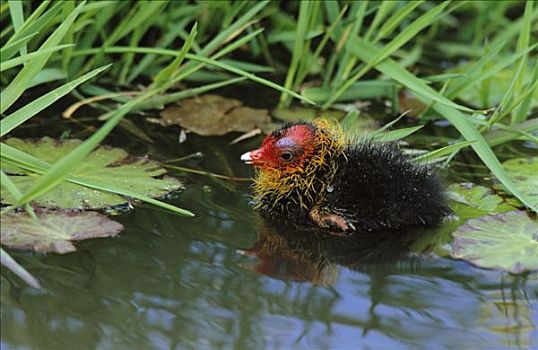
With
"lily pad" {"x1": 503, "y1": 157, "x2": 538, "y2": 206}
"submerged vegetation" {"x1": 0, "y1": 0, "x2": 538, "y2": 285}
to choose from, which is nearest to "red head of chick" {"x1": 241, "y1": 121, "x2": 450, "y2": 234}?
"submerged vegetation" {"x1": 0, "y1": 0, "x2": 538, "y2": 285}

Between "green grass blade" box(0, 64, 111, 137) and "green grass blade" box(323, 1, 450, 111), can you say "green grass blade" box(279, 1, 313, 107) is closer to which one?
"green grass blade" box(323, 1, 450, 111)

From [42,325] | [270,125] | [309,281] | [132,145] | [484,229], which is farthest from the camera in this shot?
[270,125]

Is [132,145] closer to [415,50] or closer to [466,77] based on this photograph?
[466,77]

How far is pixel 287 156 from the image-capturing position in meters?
3.52

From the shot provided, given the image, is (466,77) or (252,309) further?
(466,77)

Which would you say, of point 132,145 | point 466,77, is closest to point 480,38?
point 466,77

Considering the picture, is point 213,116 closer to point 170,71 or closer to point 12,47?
Answer: point 170,71

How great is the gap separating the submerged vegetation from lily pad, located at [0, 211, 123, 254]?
0.04 metres

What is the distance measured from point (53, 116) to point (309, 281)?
1791mm

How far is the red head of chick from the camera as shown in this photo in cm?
344

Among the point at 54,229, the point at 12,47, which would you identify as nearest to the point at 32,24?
the point at 12,47

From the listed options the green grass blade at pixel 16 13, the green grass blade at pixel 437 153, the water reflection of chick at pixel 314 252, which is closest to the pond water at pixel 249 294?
the water reflection of chick at pixel 314 252

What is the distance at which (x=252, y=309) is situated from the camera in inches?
112

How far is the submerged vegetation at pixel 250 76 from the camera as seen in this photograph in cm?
336
